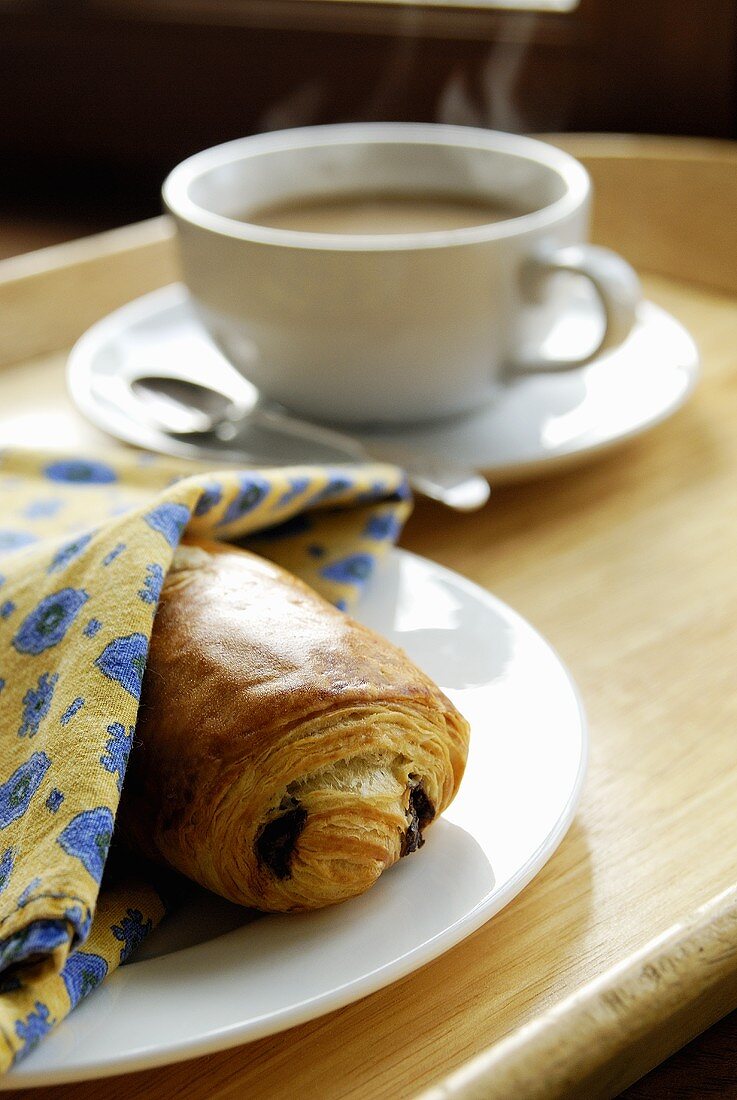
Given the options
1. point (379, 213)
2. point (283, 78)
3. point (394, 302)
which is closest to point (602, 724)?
point (394, 302)

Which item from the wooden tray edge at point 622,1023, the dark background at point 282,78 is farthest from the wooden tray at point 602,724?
the dark background at point 282,78

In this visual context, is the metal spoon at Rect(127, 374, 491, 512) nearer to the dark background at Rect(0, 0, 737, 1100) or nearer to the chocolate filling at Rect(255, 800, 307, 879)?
the chocolate filling at Rect(255, 800, 307, 879)

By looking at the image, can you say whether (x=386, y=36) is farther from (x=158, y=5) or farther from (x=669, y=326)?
(x=669, y=326)

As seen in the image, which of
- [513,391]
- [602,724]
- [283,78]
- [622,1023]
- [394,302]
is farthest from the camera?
[283,78]

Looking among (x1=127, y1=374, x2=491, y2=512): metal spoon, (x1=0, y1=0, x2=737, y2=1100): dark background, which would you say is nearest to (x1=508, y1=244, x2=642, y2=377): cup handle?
(x1=127, y1=374, x2=491, y2=512): metal spoon

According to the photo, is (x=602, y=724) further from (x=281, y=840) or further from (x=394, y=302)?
(x=394, y=302)

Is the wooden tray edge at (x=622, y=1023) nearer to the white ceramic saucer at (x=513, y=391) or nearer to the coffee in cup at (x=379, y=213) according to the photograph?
the white ceramic saucer at (x=513, y=391)
